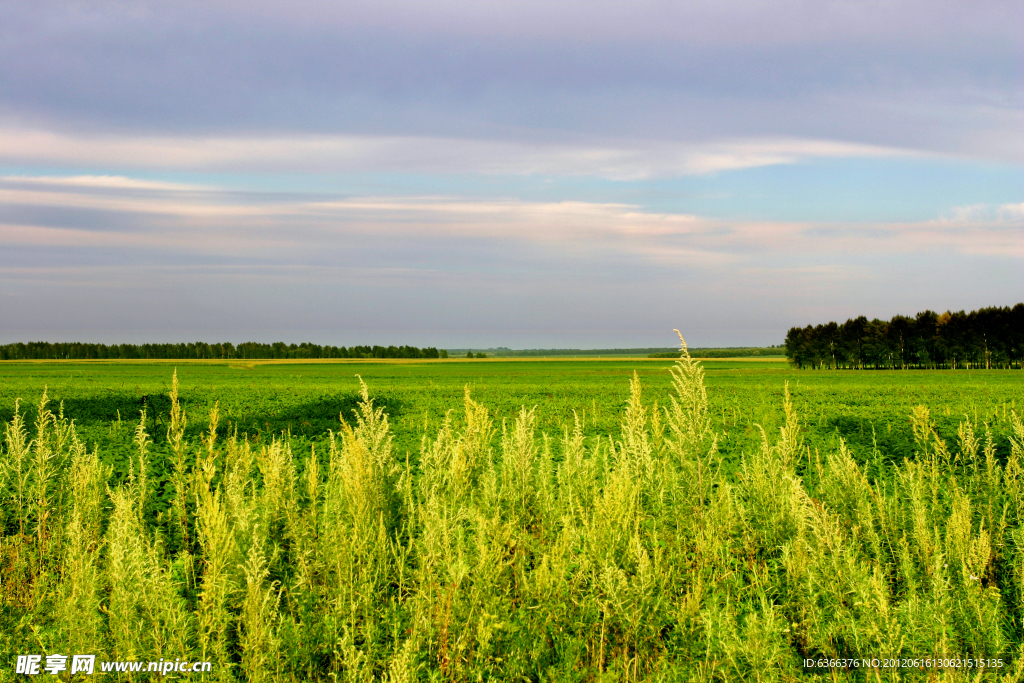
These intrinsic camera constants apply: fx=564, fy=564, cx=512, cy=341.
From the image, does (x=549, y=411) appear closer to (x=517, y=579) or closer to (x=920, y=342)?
(x=517, y=579)

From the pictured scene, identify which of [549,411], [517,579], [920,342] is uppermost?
[920,342]

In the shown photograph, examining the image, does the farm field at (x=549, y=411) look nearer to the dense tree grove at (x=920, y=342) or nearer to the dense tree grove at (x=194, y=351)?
the dense tree grove at (x=920, y=342)

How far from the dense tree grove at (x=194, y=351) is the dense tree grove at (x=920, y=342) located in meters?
115

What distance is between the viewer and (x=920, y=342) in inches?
4574

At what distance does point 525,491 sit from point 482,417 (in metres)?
1.03

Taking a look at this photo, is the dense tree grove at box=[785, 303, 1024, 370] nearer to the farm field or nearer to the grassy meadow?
the farm field

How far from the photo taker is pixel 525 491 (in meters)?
5.79

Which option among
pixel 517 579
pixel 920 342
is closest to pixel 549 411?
pixel 517 579

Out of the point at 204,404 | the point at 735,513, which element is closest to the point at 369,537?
the point at 735,513

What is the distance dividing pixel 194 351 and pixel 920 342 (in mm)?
189478

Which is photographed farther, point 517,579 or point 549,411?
point 549,411

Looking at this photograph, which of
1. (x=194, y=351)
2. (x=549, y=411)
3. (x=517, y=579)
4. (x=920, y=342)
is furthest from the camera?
(x=194, y=351)

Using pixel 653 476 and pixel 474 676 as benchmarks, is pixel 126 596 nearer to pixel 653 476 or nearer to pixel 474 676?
pixel 474 676

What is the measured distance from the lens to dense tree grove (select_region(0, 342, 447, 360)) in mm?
157988
